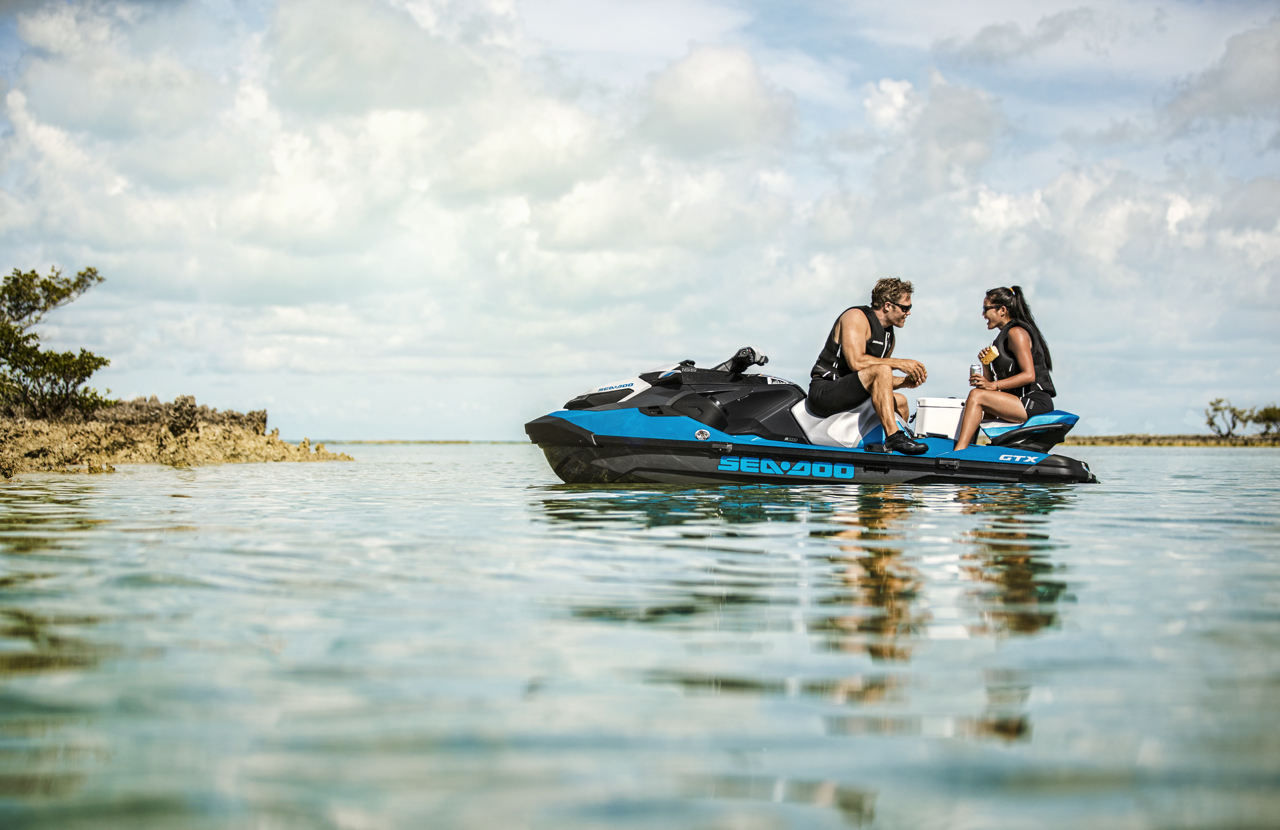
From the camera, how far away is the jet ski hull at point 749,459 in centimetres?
885

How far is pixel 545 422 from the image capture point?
9.48 metres

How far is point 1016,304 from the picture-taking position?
944 centimetres

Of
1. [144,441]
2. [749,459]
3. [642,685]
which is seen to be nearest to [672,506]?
[749,459]

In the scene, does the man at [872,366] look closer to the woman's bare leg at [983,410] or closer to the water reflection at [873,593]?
the woman's bare leg at [983,410]

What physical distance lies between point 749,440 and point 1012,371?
2.88m

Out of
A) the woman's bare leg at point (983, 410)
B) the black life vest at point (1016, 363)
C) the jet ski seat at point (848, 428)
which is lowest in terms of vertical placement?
the jet ski seat at point (848, 428)

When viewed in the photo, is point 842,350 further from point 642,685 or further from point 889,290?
point 642,685

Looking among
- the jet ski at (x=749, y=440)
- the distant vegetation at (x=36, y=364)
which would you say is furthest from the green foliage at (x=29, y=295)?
the jet ski at (x=749, y=440)

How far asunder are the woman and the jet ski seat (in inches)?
35.6

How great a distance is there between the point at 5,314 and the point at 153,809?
29.9m

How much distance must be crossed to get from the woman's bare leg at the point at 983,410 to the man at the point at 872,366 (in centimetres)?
48

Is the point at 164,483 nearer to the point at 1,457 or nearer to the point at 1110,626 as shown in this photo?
the point at 1,457

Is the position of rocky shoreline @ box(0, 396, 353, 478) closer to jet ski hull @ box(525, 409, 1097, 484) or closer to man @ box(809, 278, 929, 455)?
jet ski hull @ box(525, 409, 1097, 484)

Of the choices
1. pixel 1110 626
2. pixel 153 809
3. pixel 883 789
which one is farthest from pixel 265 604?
pixel 1110 626
